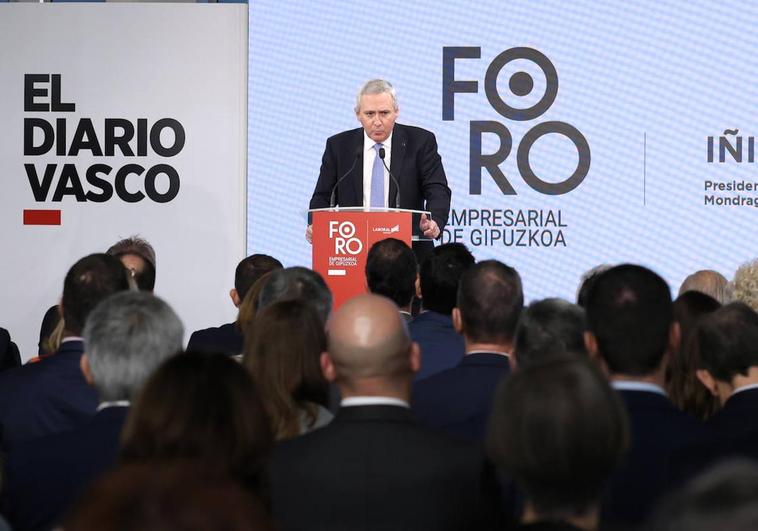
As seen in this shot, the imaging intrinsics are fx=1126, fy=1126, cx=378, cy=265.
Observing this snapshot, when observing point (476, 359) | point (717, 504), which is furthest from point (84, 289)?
point (717, 504)

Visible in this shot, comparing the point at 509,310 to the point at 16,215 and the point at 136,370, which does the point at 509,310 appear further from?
the point at 16,215

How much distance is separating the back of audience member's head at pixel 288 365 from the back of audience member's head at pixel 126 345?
0.25 meters

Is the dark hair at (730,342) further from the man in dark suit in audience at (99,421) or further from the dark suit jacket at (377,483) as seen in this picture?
the man in dark suit in audience at (99,421)

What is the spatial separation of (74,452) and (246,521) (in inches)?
64.1

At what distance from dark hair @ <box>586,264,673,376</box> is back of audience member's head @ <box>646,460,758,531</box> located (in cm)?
168

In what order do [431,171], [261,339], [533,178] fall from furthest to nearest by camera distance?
[533,178]
[431,171]
[261,339]

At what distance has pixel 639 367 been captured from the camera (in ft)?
9.40

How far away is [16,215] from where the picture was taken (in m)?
9.27

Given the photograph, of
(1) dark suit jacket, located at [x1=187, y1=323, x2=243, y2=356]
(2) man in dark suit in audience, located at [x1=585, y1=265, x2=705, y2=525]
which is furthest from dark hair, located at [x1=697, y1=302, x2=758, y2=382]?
(1) dark suit jacket, located at [x1=187, y1=323, x2=243, y2=356]

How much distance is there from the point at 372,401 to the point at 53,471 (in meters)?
0.76

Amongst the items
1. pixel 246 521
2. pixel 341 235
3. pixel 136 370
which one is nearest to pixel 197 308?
pixel 341 235

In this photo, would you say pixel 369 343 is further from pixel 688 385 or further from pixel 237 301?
pixel 237 301

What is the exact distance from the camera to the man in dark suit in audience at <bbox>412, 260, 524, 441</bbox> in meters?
3.34

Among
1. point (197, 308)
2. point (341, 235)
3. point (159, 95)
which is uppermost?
point (159, 95)
